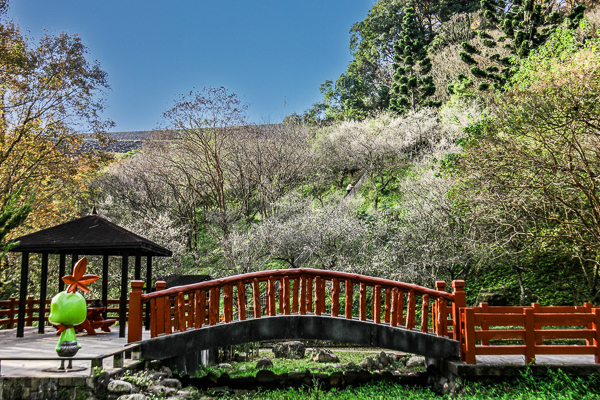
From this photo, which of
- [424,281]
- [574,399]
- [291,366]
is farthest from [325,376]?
[424,281]

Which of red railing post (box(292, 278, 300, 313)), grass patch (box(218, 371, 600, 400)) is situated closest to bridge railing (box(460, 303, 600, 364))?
grass patch (box(218, 371, 600, 400))

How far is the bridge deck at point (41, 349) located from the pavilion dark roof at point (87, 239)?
180 cm

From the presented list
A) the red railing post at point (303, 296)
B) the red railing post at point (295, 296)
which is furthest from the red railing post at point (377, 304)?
the red railing post at point (295, 296)

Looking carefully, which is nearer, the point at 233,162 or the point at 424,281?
the point at 424,281

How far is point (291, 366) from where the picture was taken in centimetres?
968

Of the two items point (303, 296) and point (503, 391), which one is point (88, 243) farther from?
point (503, 391)

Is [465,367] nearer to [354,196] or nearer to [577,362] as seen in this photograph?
[577,362]

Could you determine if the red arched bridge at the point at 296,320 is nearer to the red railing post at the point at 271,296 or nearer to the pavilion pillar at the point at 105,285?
the red railing post at the point at 271,296

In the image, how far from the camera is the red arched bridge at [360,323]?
670cm

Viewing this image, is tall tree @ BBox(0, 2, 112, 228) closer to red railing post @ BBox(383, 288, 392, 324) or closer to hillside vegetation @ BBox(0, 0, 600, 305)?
hillside vegetation @ BBox(0, 0, 600, 305)

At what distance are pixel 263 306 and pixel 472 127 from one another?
9.03 m

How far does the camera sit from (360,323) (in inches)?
301

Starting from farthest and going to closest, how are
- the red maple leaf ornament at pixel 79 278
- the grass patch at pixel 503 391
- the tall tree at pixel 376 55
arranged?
the tall tree at pixel 376 55 < the red maple leaf ornament at pixel 79 278 < the grass patch at pixel 503 391

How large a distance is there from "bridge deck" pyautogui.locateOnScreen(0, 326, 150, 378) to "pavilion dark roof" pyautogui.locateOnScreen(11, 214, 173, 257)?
1796 millimetres
